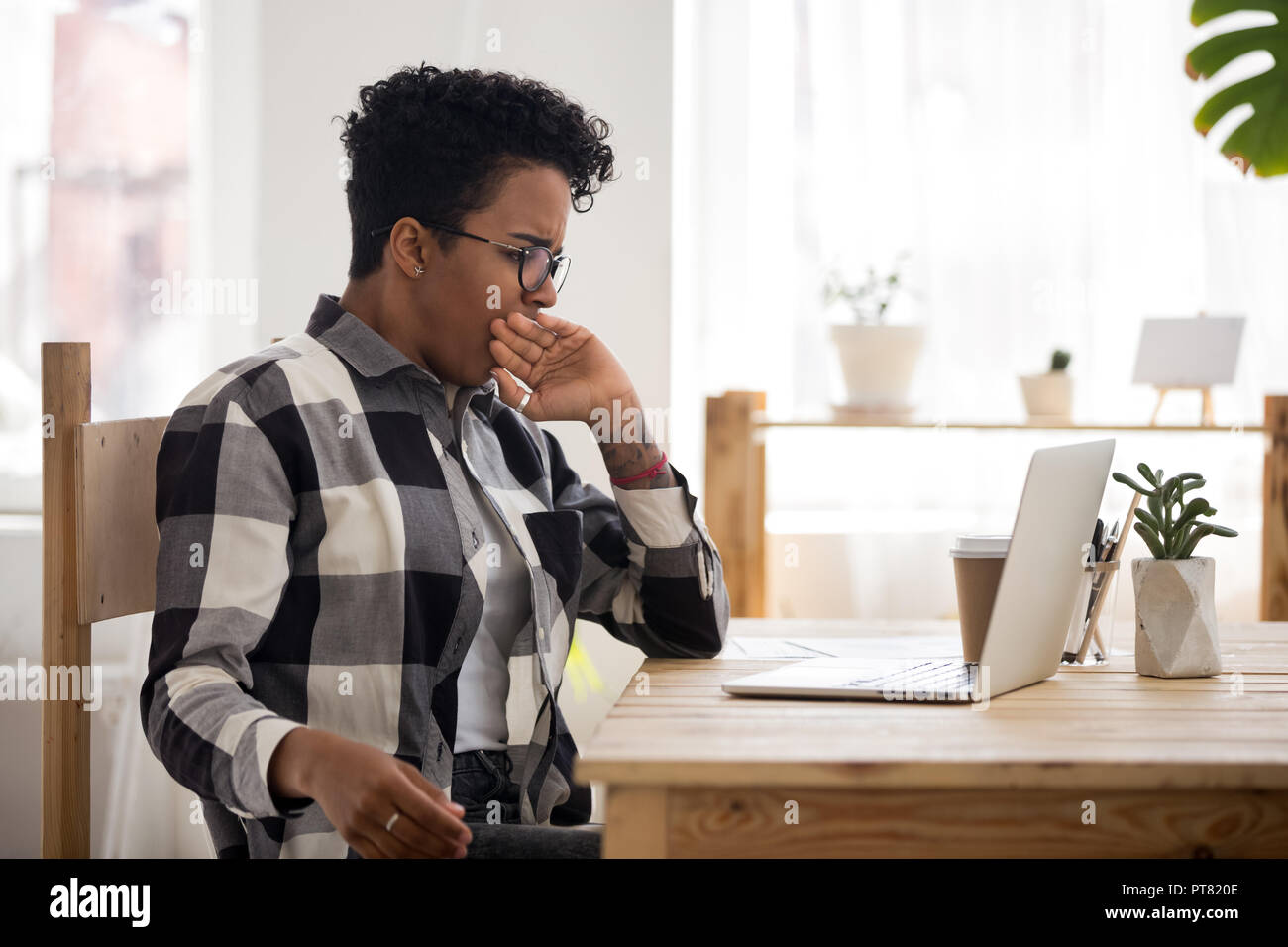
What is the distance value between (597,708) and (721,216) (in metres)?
1.14

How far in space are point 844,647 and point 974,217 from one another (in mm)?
1675

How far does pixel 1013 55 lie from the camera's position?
2.70 meters

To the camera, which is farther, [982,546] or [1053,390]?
[1053,390]

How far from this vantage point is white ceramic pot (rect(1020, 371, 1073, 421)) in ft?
8.18

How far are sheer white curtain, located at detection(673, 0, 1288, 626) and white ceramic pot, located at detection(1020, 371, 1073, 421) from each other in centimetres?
18

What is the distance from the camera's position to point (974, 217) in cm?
272

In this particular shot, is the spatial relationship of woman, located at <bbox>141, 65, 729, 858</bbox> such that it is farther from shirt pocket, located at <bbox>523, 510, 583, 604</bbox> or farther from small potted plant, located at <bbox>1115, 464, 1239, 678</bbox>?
small potted plant, located at <bbox>1115, 464, 1239, 678</bbox>

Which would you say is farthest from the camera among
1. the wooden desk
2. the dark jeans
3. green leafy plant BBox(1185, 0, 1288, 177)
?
green leafy plant BBox(1185, 0, 1288, 177)

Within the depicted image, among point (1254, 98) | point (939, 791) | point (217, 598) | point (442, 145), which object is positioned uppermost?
point (1254, 98)

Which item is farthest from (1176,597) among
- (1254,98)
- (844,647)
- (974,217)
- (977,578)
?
(974,217)

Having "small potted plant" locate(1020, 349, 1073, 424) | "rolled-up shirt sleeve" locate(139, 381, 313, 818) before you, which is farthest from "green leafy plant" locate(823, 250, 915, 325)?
"rolled-up shirt sleeve" locate(139, 381, 313, 818)

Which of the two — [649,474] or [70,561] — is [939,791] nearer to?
[649,474]
